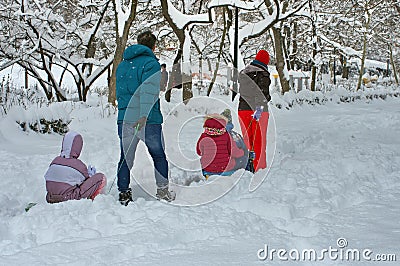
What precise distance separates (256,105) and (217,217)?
266 cm

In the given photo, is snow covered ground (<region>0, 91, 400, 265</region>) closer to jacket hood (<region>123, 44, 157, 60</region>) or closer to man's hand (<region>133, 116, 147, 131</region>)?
man's hand (<region>133, 116, 147, 131</region>)

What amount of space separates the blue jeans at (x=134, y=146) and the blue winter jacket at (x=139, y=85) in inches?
3.7

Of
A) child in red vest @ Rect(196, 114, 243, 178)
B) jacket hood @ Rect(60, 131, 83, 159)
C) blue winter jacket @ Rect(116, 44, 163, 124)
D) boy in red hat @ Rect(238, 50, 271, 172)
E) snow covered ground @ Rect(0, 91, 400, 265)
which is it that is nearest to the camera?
snow covered ground @ Rect(0, 91, 400, 265)

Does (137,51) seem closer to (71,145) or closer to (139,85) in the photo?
(139,85)

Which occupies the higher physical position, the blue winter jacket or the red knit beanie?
the red knit beanie

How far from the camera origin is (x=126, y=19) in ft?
36.2

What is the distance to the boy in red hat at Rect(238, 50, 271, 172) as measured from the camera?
5.89 meters

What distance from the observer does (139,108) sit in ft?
14.5

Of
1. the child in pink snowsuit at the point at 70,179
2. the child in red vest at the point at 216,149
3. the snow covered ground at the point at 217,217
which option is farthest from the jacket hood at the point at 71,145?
the child in red vest at the point at 216,149

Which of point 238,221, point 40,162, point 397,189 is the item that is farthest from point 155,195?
point 397,189

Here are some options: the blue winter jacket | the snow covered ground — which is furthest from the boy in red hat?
the blue winter jacket

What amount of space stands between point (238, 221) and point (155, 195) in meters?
1.43

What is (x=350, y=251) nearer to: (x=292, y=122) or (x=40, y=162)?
Result: (x=40, y=162)

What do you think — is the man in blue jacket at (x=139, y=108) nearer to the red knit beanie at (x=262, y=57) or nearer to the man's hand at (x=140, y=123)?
the man's hand at (x=140, y=123)
